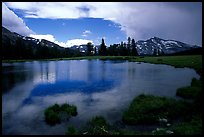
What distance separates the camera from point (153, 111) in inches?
1003

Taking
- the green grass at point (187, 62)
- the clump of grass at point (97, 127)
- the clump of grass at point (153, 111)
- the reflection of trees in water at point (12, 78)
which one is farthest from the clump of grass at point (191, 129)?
the green grass at point (187, 62)

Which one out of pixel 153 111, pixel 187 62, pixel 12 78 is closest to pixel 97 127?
pixel 153 111

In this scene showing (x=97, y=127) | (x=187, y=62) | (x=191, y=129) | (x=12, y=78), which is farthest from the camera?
(x=187, y=62)

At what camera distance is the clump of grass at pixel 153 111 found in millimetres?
23298

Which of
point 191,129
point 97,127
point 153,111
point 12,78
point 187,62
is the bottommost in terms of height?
point 12,78

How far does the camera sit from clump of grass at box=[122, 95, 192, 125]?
2330 centimetres

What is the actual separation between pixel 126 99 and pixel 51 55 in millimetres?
171813

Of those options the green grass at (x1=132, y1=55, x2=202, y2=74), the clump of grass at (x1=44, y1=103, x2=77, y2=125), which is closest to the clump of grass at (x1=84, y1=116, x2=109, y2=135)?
the clump of grass at (x1=44, y1=103, x2=77, y2=125)

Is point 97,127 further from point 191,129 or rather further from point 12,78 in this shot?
point 12,78

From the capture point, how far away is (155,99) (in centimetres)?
2919

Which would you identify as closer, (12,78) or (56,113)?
(56,113)

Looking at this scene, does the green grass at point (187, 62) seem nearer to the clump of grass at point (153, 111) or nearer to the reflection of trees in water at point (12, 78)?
the clump of grass at point (153, 111)

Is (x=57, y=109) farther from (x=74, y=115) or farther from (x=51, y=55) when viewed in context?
(x=51, y=55)

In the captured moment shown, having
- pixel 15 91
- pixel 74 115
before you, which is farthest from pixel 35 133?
pixel 15 91
